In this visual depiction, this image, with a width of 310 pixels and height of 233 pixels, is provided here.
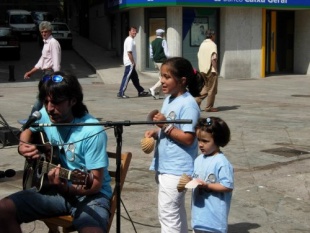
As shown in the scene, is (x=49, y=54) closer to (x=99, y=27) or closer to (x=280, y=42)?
(x=280, y=42)

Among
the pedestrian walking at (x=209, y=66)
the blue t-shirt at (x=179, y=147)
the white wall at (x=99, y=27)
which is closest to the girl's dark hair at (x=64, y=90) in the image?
the blue t-shirt at (x=179, y=147)

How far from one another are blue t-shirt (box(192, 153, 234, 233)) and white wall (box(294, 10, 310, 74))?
21.4 meters

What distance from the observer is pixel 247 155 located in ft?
27.1

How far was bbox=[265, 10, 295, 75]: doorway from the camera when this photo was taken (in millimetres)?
24375

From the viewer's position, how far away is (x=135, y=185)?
6746mm

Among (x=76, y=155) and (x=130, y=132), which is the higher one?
(x=76, y=155)

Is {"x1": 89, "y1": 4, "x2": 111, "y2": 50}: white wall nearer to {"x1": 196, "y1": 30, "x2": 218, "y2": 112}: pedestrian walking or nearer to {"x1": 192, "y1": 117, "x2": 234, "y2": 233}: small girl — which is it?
{"x1": 196, "y1": 30, "x2": 218, "y2": 112}: pedestrian walking

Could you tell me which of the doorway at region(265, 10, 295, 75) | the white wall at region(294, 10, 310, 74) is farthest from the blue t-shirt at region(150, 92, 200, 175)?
the white wall at region(294, 10, 310, 74)

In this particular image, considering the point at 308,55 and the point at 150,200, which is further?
the point at 308,55

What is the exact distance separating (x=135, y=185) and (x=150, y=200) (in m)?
0.58

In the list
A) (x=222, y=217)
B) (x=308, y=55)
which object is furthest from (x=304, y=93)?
(x=222, y=217)

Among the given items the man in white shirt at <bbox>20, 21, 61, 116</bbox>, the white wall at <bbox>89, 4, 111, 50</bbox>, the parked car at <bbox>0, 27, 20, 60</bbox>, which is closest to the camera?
the man in white shirt at <bbox>20, 21, 61, 116</bbox>

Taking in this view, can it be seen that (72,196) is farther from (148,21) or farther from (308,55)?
(308,55)

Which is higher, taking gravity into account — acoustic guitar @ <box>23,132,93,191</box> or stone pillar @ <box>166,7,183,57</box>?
stone pillar @ <box>166,7,183,57</box>
